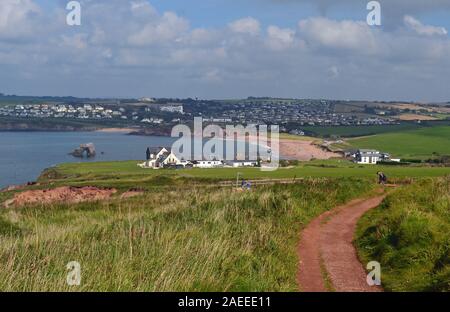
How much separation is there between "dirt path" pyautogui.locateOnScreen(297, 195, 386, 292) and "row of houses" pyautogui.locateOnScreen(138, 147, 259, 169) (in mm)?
58623

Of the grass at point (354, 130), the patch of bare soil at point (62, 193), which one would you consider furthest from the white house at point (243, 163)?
the grass at point (354, 130)

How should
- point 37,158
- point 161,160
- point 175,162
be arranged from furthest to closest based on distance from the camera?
1. point 37,158
2. point 175,162
3. point 161,160

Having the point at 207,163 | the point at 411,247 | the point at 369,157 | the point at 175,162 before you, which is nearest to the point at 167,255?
the point at 411,247

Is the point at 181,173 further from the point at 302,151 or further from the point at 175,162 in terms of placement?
the point at 302,151

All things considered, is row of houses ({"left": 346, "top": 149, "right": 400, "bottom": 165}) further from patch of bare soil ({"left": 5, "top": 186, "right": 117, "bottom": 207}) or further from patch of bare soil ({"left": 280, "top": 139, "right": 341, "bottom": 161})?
patch of bare soil ({"left": 5, "top": 186, "right": 117, "bottom": 207})

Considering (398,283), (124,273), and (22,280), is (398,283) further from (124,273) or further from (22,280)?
(22,280)

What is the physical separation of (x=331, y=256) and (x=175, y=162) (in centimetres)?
6930

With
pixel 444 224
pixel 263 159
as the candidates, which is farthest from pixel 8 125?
pixel 444 224

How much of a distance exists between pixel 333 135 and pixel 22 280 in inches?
5267

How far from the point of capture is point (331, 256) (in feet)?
37.8

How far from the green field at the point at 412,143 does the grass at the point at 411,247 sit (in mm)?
76160

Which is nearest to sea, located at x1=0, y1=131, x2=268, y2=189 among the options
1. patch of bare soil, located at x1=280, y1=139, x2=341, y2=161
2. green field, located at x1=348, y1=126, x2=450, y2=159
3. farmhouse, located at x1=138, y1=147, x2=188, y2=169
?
farmhouse, located at x1=138, y1=147, x2=188, y2=169

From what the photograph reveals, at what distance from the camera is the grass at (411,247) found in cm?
916
